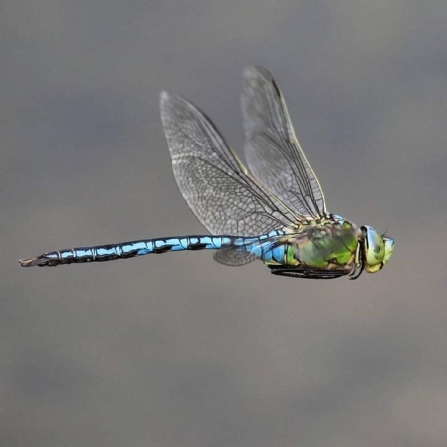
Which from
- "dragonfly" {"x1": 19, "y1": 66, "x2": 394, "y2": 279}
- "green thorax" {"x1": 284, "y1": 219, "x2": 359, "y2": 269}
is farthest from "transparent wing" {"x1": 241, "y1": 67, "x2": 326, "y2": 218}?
"green thorax" {"x1": 284, "y1": 219, "x2": 359, "y2": 269}

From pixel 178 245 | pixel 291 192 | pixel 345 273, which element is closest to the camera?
pixel 345 273

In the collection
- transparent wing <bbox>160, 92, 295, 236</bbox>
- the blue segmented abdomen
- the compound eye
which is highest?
transparent wing <bbox>160, 92, 295, 236</bbox>

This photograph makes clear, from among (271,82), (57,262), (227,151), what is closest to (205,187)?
(227,151)

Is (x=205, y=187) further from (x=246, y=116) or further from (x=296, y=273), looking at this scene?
(x=296, y=273)

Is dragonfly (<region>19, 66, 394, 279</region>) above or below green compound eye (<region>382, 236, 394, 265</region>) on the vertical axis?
above

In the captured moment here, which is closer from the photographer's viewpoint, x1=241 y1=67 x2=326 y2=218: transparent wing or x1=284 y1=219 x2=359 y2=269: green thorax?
x1=284 y1=219 x2=359 y2=269: green thorax

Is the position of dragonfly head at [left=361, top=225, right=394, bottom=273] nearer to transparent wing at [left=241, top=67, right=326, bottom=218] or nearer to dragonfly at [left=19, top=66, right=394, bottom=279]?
dragonfly at [left=19, top=66, right=394, bottom=279]

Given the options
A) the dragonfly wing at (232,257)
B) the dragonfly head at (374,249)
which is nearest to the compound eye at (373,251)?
the dragonfly head at (374,249)

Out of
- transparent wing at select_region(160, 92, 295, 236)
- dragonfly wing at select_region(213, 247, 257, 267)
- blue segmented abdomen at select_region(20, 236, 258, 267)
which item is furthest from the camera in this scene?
transparent wing at select_region(160, 92, 295, 236)
